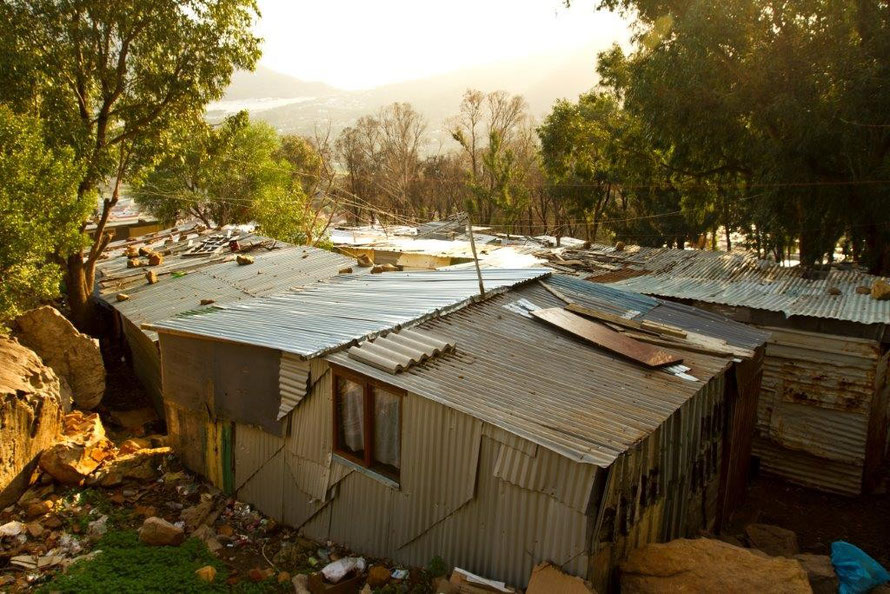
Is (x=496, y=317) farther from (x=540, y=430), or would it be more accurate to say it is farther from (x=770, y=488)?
(x=770, y=488)

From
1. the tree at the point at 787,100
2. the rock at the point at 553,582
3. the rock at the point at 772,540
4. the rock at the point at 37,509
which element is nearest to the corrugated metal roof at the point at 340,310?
the rock at the point at 37,509

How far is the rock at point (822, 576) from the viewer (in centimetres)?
557

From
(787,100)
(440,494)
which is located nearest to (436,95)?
(787,100)

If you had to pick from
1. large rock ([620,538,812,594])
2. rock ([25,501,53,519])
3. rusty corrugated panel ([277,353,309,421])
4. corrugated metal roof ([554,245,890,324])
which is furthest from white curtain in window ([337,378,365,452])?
corrugated metal roof ([554,245,890,324])

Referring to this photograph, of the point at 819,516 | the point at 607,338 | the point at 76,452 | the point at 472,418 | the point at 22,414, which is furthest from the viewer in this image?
the point at 819,516

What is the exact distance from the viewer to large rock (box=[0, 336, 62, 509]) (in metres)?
7.30

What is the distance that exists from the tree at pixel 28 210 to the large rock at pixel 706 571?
969 centimetres

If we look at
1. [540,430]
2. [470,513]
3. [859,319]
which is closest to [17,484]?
[470,513]

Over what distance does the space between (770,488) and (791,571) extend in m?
5.71

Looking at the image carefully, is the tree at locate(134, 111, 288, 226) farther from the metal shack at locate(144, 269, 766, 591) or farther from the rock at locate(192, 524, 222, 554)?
the rock at locate(192, 524, 222, 554)

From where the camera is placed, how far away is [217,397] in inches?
294

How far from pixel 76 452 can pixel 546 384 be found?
21.9 feet

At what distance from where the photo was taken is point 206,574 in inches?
234

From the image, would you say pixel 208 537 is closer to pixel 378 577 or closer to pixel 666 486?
pixel 378 577
